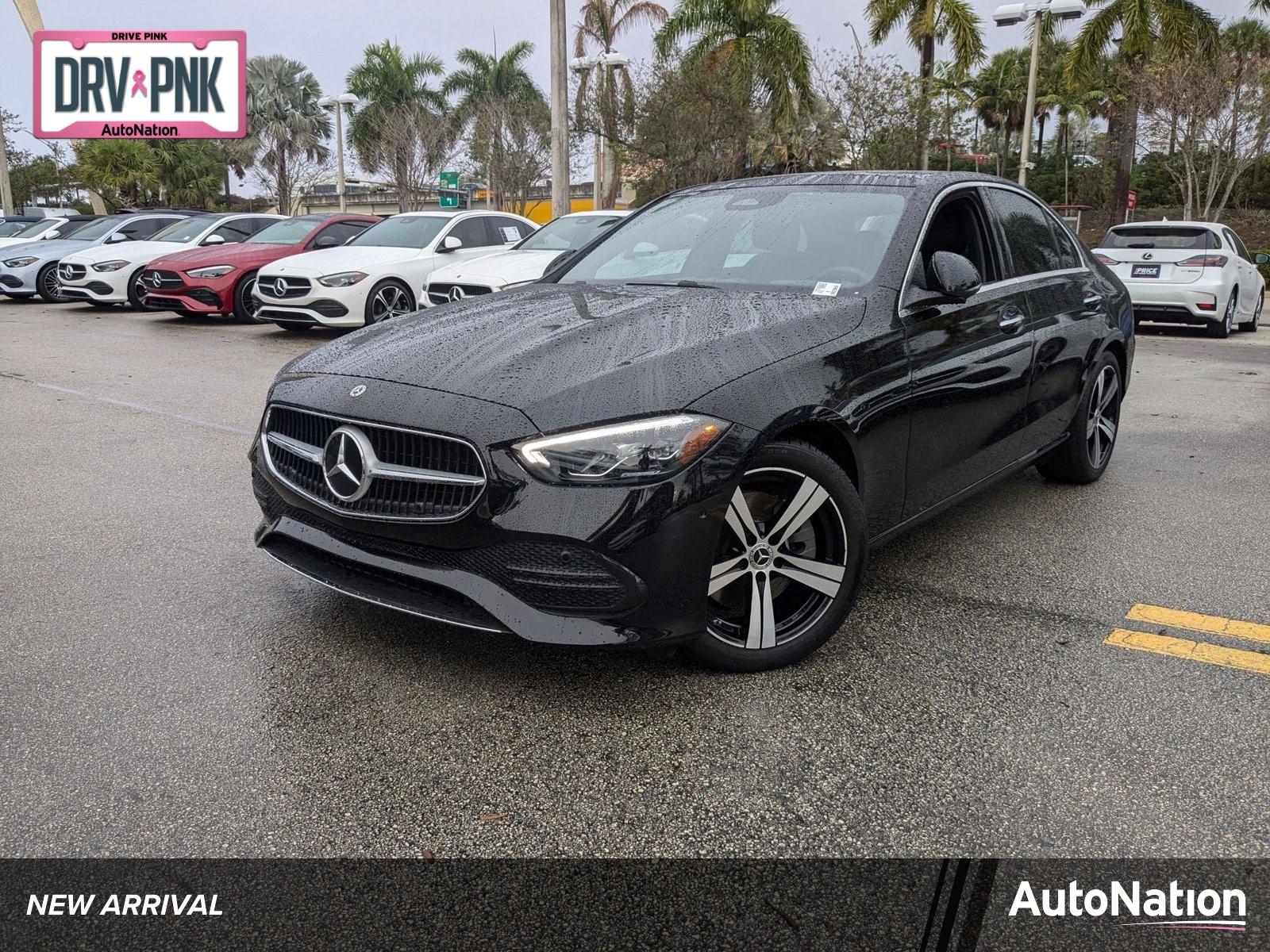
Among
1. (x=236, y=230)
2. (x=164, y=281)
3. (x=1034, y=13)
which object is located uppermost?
(x=1034, y=13)

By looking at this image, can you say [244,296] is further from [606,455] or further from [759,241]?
[606,455]

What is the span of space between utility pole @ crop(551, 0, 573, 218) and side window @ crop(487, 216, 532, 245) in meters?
4.12

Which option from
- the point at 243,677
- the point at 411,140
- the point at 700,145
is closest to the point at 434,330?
the point at 243,677

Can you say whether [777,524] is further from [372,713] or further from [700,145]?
[700,145]

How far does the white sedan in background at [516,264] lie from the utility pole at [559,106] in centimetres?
516

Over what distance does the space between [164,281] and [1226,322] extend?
13518mm

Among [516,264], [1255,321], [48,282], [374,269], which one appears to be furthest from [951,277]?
[48,282]

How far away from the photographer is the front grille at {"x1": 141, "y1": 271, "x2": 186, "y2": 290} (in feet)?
46.5

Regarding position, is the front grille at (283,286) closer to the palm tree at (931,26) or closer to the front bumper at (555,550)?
the front bumper at (555,550)

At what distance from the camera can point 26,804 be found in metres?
2.50

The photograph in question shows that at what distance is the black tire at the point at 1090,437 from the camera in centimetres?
533

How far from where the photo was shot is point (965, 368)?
3979 millimetres

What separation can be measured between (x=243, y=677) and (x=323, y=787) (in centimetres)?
74

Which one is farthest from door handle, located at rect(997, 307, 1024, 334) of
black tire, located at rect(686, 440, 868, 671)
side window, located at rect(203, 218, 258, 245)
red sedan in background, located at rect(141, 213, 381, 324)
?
side window, located at rect(203, 218, 258, 245)
